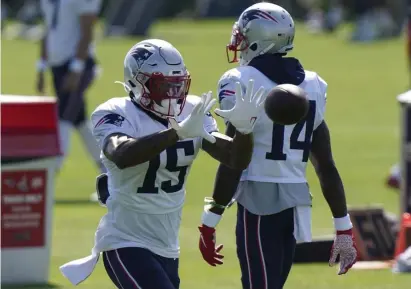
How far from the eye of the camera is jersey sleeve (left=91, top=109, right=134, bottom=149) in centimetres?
571

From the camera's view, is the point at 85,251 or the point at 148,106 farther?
the point at 85,251

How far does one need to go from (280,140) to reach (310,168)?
753 cm

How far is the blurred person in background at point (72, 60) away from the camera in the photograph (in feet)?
40.9

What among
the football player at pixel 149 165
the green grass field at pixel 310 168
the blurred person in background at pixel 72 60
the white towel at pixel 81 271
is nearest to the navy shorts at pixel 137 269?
the football player at pixel 149 165

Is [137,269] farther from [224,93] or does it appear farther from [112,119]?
[224,93]

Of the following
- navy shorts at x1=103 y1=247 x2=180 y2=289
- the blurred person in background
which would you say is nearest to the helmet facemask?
navy shorts at x1=103 y1=247 x2=180 y2=289

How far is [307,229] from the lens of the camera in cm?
625

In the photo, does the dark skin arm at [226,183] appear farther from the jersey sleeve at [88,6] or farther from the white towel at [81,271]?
the jersey sleeve at [88,6]

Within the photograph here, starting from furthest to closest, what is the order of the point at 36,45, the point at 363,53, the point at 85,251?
1. the point at 36,45
2. the point at 363,53
3. the point at 85,251

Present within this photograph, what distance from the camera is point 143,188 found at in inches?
230

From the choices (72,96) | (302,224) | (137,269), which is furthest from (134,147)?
(72,96)

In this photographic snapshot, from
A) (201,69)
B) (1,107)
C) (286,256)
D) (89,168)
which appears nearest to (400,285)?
(286,256)

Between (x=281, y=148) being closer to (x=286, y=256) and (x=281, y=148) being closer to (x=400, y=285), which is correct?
(x=286, y=256)

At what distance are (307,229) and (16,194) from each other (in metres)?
2.84
